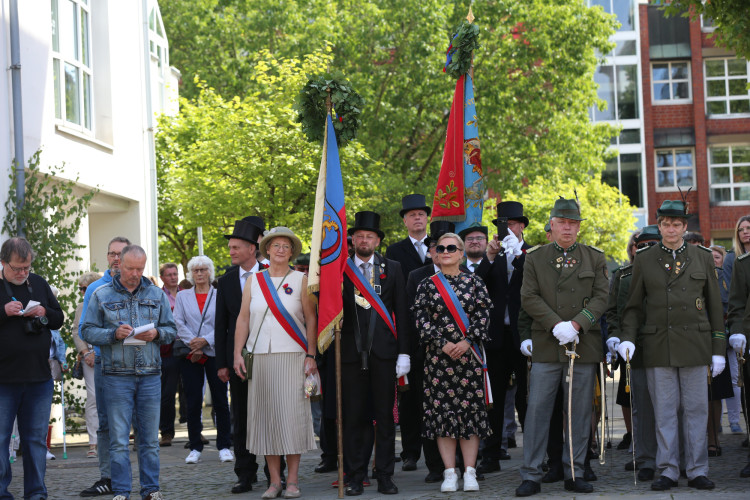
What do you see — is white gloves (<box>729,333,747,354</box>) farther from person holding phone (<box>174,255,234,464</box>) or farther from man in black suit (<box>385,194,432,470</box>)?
person holding phone (<box>174,255,234,464</box>)

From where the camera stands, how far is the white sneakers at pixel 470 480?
8867mm

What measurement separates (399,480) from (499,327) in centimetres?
174

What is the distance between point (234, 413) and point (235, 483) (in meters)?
0.67

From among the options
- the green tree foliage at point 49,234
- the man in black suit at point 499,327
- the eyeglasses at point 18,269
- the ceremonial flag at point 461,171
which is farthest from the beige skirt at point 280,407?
the green tree foliage at point 49,234

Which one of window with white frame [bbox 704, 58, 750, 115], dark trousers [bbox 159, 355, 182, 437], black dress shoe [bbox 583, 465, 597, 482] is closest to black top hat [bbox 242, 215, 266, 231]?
dark trousers [bbox 159, 355, 182, 437]

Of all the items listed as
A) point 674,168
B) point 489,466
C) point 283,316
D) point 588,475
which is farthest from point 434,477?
point 674,168

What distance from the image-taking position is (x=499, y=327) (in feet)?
33.8

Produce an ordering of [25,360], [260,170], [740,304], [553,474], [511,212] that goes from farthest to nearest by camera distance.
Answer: [260,170] < [511,212] < [740,304] < [553,474] < [25,360]

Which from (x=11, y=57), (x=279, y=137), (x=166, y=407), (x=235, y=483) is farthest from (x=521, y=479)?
(x=279, y=137)

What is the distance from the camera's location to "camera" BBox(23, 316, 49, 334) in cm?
887

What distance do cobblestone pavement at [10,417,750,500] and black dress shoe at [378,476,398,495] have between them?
0.07 meters

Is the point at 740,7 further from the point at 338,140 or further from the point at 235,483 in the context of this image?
the point at 235,483

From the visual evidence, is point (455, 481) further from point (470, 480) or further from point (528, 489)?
point (528, 489)

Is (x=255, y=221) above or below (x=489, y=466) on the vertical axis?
above
